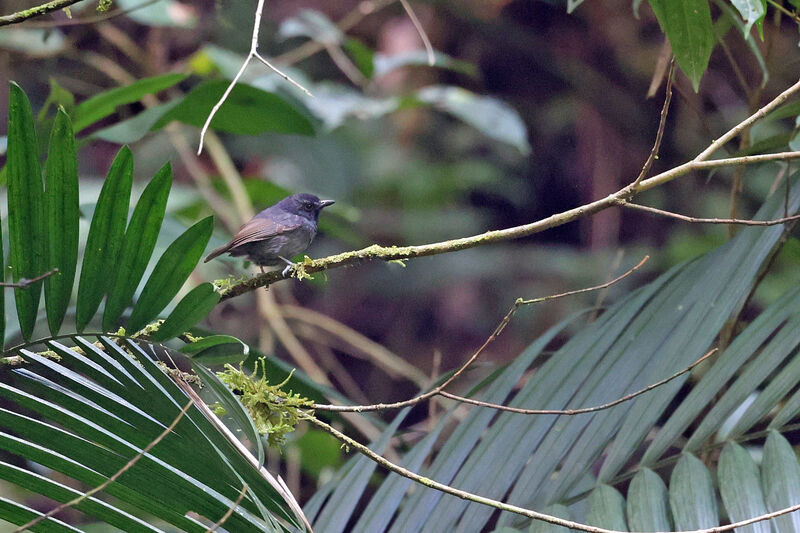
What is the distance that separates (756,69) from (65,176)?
17.4 ft

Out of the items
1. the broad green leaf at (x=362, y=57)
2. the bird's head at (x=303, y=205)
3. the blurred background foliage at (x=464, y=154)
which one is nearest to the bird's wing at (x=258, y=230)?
the bird's head at (x=303, y=205)

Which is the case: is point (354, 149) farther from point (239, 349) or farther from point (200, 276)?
point (239, 349)

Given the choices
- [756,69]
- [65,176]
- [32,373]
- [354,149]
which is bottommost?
[32,373]

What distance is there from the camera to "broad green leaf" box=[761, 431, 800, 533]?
49.6 inches

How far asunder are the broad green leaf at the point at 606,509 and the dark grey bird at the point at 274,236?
3.75 feet

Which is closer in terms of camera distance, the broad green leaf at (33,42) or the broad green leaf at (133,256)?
the broad green leaf at (133,256)

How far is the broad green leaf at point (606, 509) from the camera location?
1371 mm

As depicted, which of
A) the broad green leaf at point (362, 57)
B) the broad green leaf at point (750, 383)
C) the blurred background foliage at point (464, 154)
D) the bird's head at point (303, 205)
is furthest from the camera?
the blurred background foliage at point (464, 154)

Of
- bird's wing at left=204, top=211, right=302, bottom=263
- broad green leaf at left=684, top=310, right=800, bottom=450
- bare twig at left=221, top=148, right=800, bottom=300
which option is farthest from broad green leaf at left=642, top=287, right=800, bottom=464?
bird's wing at left=204, top=211, right=302, bottom=263

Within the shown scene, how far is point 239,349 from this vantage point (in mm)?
1270

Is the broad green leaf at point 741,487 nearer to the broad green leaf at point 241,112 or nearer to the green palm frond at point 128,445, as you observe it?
the green palm frond at point 128,445

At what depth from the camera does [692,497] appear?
138 cm

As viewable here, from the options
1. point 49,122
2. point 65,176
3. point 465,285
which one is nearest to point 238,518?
point 65,176

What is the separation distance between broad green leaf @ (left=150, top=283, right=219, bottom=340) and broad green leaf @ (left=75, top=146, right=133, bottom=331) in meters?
0.13
